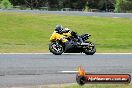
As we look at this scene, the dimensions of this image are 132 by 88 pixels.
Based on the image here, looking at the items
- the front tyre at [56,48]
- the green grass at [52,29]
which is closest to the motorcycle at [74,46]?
the front tyre at [56,48]

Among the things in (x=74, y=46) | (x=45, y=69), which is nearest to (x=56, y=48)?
(x=74, y=46)

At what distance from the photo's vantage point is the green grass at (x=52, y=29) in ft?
93.6

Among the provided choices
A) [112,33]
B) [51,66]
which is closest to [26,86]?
[51,66]

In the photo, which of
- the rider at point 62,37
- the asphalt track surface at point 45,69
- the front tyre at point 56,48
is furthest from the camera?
the rider at point 62,37

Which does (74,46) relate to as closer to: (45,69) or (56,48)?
(56,48)

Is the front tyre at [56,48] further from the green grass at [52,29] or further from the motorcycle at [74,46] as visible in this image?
the green grass at [52,29]

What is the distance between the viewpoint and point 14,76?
13070mm

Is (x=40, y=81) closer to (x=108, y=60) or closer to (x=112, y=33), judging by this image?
(x=108, y=60)

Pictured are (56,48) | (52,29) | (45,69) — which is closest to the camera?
(45,69)

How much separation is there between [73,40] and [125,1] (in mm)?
61100

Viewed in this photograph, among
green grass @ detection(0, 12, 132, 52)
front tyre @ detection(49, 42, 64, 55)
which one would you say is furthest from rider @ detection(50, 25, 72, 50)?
green grass @ detection(0, 12, 132, 52)

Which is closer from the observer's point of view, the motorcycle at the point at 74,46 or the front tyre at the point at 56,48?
the front tyre at the point at 56,48

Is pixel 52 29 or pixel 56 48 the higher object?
pixel 56 48

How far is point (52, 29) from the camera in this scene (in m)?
36.2
